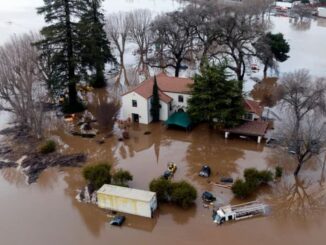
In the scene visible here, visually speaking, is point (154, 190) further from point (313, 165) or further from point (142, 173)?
point (313, 165)

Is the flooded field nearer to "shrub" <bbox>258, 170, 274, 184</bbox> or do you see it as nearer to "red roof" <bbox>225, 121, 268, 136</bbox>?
"shrub" <bbox>258, 170, 274, 184</bbox>

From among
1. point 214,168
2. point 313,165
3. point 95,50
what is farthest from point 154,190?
point 95,50

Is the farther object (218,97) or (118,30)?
(118,30)

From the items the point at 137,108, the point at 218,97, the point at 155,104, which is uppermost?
the point at 218,97

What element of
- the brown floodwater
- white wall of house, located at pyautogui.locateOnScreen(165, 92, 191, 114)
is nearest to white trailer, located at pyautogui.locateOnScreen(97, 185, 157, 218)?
the brown floodwater

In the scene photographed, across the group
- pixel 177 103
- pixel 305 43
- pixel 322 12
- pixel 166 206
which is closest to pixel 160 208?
pixel 166 206


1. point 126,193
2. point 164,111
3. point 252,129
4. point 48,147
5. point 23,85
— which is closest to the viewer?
point 126,193

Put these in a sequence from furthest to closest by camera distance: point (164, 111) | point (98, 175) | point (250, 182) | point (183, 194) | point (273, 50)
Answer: point (273, 50) < point (164, 111) < point (98, 175) < point (250, 182) < point (183, 194)

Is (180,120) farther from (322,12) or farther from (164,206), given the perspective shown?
(322,12)
